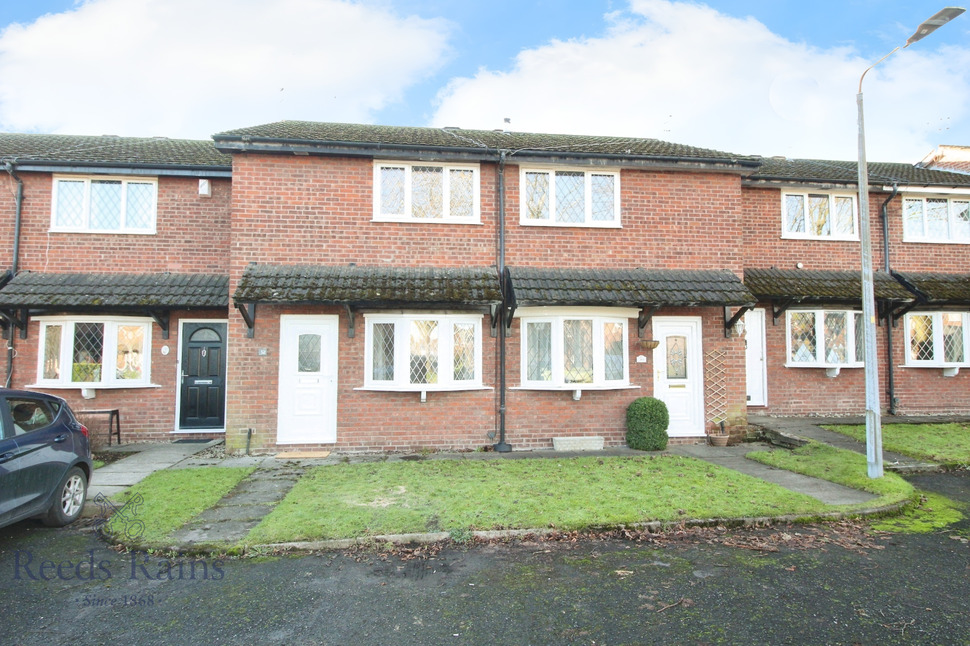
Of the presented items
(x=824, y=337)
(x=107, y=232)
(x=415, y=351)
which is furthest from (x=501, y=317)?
(x=107, y=232)

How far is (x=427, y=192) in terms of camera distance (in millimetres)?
10016

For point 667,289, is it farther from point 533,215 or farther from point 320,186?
point 320,186

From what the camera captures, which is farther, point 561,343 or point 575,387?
point 561,343

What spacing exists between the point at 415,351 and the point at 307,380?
6.43ft

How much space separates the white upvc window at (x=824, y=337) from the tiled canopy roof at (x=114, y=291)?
39.5ft

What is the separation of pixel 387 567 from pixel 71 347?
30.1ft

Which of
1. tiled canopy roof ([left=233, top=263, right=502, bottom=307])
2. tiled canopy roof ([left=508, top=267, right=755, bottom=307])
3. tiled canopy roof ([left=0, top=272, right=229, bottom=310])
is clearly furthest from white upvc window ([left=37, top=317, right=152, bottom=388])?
tiled canopy roof ([left=508, top=267, right=755, bottom=307])

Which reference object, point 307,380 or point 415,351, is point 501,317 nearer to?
point 415,351

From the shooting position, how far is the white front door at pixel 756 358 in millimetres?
11930

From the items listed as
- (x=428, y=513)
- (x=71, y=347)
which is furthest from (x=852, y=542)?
(x=71, y=347)

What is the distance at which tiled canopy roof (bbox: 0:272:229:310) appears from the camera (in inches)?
380

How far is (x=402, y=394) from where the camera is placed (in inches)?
378

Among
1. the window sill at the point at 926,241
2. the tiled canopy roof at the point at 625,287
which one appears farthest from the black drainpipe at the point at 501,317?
the window sill at the point at 926,241

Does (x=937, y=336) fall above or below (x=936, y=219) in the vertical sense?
below
